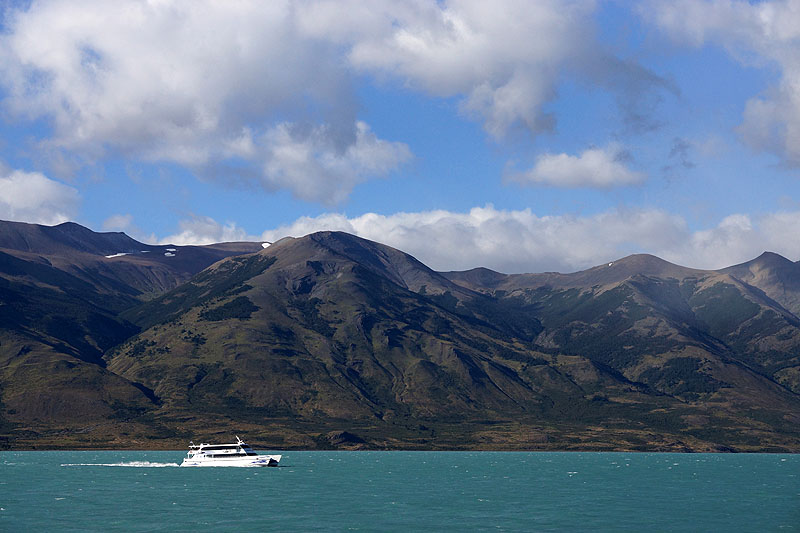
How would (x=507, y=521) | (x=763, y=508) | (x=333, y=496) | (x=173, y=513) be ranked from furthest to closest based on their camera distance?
(x=333, y=496) < (x=763, y=508) < (x=173, y=513) < (x=507, y=521)

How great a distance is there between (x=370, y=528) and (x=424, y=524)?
36.0 feet

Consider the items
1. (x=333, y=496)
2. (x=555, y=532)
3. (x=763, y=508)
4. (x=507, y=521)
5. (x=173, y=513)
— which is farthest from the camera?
(x=333, y=496)

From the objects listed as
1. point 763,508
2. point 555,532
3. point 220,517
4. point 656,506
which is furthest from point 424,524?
point 763,508

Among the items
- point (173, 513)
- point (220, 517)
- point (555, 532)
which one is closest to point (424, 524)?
point (555, 532)

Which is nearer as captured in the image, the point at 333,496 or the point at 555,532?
the point at 555,532

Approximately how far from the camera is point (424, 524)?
150 m

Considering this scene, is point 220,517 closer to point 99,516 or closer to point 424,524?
point 99,516

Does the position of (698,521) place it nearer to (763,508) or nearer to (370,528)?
(763,508)

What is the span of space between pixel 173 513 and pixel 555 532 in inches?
2730

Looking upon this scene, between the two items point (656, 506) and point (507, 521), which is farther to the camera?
point (656, 506)

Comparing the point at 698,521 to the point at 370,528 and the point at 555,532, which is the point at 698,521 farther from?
the point at 370,528

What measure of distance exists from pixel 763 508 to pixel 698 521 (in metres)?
33.3

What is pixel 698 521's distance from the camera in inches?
6344

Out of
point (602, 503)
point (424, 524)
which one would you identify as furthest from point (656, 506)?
point (424, 524)
